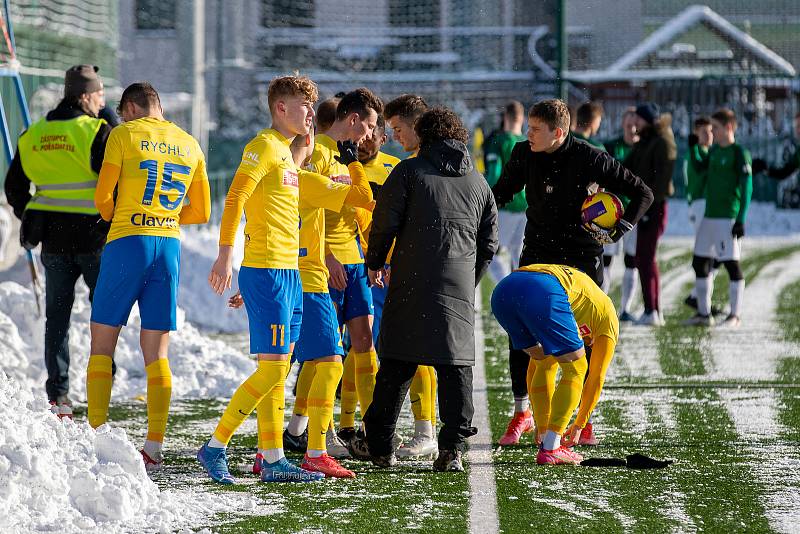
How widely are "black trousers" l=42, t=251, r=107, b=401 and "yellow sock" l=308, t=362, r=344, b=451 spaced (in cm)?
212

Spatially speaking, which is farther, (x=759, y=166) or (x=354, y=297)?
(x=759, y=166)

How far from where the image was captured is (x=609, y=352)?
6934 millimetres

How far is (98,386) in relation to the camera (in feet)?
21.9

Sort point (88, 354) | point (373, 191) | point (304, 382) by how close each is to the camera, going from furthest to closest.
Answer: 1. point (88, 354)
2. point (373, 191)
3. point (304, 382)

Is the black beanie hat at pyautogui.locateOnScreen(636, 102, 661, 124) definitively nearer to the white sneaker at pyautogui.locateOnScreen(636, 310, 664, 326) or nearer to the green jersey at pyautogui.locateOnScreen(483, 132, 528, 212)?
the green jersey at pyautogui.locateOnScreen(483, 132, 528, 212)

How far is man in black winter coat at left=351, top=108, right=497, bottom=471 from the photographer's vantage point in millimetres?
6336

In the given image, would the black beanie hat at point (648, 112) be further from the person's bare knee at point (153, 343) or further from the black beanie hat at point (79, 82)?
the person's bare knee at point (153, 343)

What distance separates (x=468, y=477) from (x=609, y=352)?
3.60ft

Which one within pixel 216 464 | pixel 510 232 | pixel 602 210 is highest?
pixel 602 210

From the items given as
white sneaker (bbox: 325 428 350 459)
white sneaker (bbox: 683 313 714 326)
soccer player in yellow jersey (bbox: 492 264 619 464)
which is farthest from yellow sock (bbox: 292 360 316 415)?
white sneaker (bbox: 683 313 714 326)

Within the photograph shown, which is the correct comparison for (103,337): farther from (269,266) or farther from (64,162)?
(64,162)

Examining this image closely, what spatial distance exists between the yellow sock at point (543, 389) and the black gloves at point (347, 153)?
1413mm

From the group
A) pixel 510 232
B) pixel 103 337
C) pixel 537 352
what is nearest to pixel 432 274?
pixel 537 352

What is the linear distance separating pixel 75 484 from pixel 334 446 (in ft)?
6.55
